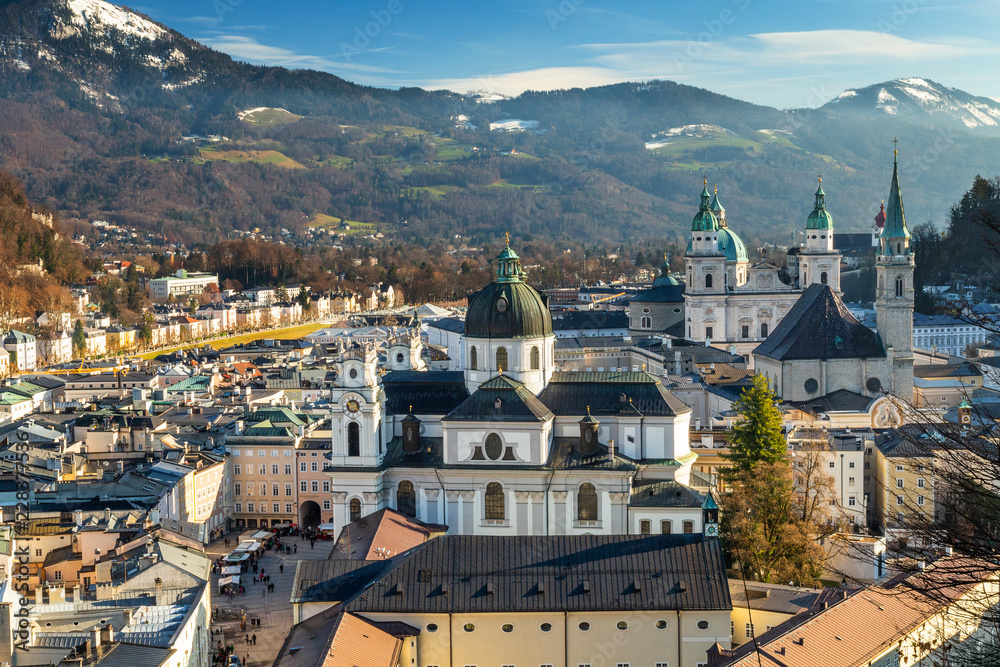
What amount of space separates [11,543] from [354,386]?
11339mm

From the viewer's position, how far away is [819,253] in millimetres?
78438

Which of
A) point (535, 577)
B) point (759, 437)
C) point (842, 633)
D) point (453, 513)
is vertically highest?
point (759, 437)

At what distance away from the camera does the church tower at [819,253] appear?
78250mm

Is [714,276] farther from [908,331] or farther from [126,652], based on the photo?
[126,652]

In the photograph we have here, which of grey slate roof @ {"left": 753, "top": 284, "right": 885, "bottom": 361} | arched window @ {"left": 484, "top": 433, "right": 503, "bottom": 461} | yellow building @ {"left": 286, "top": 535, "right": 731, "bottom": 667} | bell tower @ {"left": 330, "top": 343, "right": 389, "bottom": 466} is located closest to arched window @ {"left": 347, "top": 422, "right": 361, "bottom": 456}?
bell tower @ {"left": 330, "top": 343, "right": 389, "bottom": 466}

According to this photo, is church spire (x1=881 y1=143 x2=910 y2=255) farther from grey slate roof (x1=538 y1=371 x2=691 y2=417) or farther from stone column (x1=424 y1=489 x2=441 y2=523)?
stone column (x1=424 y1=489 x2=441 y2=523)

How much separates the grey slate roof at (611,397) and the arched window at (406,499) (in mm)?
5083

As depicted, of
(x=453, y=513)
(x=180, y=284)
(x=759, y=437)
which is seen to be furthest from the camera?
(x=180, y=284)

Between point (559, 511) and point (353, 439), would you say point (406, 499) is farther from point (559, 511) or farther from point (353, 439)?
point (559, 511)

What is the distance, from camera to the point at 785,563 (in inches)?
1409

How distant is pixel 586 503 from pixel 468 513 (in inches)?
143

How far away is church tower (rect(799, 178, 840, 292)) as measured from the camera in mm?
78250

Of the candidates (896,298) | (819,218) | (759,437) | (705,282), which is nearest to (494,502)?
(759,437)

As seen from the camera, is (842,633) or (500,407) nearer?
(842,633)
